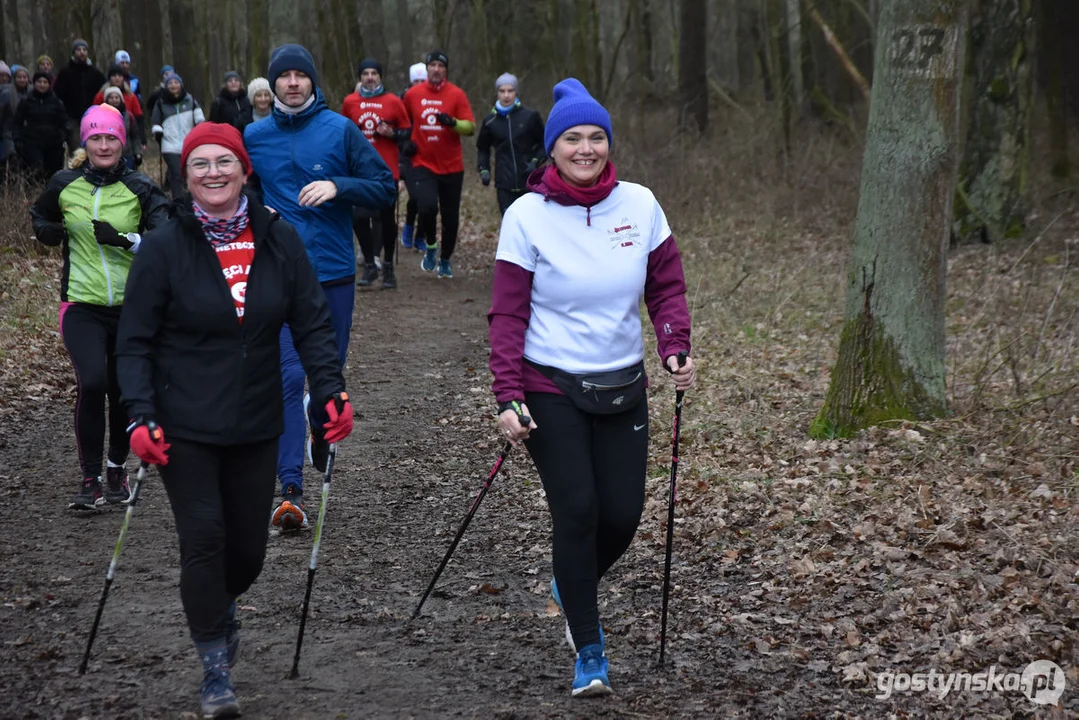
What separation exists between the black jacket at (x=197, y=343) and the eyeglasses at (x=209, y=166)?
0.15 metres

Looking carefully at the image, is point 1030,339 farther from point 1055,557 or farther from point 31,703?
point 31,703

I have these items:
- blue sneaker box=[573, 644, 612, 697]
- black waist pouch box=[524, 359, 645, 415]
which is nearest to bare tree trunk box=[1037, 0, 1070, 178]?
black waist pouch box=[524, 359, 645, 415]

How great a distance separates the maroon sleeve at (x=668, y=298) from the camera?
4.84 meters

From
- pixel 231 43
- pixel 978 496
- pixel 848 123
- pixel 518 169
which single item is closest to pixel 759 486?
pixel 978 496

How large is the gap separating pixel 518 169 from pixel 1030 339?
737 cm

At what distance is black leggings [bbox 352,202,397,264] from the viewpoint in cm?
1409

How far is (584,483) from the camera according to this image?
A: 4656mm

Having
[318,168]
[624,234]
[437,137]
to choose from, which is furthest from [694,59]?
[624,234]

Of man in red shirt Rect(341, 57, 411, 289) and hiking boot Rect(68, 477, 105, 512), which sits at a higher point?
man in red shirt Rect(341, 57, 411, 289)

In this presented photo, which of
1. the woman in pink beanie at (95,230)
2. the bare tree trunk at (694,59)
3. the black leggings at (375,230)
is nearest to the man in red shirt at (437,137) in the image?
the black leggings at (375,230)

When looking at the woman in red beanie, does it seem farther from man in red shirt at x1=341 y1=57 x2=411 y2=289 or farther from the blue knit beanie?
man in red shirt at x1=341 y1=57 x2=411 y2=289

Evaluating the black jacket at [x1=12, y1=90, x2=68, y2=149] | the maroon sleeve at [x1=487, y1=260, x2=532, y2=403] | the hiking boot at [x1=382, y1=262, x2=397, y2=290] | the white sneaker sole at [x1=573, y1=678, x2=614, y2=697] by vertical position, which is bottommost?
the white sneaker sole at [x1=573, y1=678, x2=614, y2=697]

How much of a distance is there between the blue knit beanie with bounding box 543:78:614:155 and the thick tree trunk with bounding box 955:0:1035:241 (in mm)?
13107

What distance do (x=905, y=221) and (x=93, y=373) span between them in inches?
196
